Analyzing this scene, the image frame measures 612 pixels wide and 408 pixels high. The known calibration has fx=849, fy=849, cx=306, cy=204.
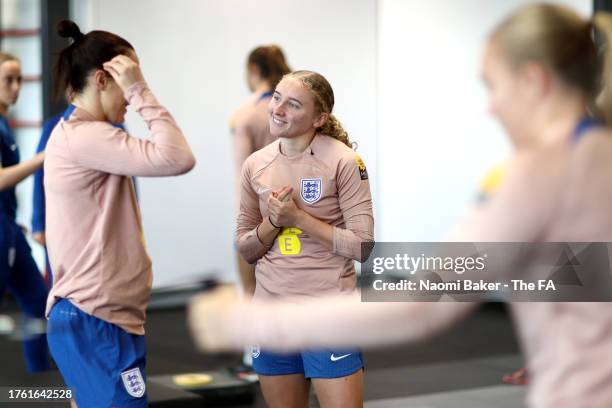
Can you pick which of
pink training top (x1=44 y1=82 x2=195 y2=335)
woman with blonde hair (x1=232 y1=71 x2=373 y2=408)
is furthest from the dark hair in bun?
woman with blonde hair (x1=232 y1=71 x2=373 y2=408)

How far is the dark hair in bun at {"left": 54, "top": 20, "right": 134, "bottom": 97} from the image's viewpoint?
231 cm

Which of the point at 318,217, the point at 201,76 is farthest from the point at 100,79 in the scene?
the point at 201,76

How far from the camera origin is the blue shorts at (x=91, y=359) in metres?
2.23

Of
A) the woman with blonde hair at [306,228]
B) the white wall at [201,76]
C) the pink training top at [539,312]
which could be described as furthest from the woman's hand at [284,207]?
the white wall at [201,76]

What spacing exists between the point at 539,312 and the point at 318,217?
1379 millimetres

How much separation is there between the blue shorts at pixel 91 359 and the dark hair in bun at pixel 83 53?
612 millimetres

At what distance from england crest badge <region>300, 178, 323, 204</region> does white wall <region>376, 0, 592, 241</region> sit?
154 inches

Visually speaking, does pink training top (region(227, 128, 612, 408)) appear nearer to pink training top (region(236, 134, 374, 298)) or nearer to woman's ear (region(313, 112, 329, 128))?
pink training top (region(236, 134, 374, 298))

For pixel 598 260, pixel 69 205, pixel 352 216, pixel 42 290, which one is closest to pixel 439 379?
pixel 42 290

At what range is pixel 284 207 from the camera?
2.42 metres

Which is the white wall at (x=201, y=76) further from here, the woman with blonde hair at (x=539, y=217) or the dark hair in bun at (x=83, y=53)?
the woman with blonde hair at (x=539, y=217)

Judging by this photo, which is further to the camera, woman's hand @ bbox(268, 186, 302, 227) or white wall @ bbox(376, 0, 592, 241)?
white wall @ bbox(376, 0, 592, 241)

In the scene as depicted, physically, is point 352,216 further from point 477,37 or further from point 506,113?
point 477,37

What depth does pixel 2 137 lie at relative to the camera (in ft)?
12.9
